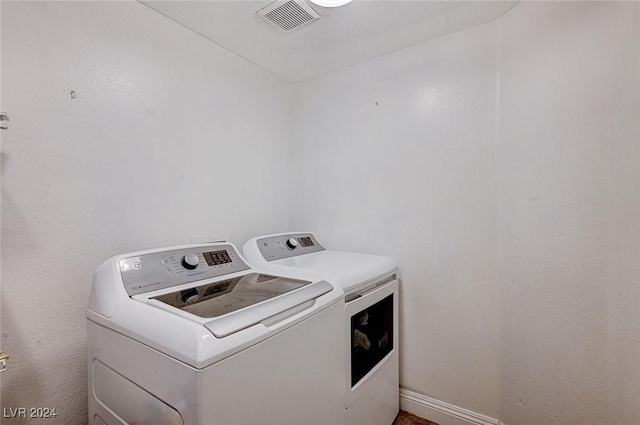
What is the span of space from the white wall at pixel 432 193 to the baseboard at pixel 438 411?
37 mm

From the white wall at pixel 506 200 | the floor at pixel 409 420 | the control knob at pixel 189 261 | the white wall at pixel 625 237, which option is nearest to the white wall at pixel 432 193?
the white wall at pixel 506 200

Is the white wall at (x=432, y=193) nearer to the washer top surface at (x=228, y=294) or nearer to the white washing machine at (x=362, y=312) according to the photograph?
the white washing machine at (x=362, y=312)

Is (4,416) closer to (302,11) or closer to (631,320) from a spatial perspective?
(302,11)

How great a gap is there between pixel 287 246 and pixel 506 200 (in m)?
1.17

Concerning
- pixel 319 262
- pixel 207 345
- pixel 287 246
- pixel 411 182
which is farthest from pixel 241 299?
pixel 411 182

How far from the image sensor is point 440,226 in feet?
5.33

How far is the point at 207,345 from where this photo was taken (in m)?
0.70

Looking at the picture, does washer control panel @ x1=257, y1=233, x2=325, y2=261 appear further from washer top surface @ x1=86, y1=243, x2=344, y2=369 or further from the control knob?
the control knob

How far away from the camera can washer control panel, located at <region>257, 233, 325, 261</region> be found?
1607mm

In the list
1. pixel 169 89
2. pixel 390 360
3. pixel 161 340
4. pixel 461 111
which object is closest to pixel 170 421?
pixel 161 340

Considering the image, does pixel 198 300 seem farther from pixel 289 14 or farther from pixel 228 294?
pixel 289 14

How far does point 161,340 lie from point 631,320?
59.0 inches

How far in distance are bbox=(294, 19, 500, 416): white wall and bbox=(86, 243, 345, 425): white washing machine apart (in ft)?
2.39

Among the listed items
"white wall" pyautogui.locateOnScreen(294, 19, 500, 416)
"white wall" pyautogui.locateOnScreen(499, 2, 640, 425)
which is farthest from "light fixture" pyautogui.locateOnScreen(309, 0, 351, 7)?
"white wall" pyautogui.locateOnScreen(499, 2, 640, 425)
